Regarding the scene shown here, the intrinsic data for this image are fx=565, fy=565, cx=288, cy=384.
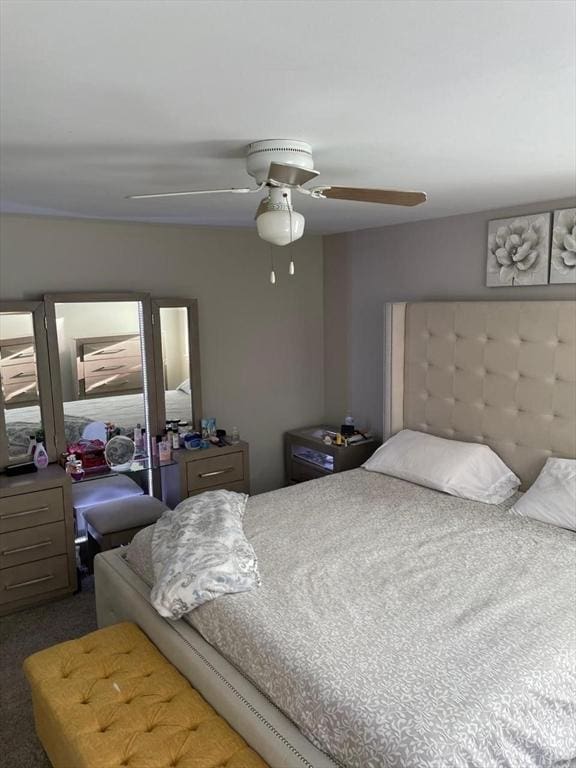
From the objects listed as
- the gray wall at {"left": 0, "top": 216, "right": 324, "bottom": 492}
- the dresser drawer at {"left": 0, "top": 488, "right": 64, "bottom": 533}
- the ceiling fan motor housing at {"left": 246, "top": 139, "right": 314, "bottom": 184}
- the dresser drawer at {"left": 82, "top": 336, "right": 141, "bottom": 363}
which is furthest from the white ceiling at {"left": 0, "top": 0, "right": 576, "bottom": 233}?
the dresser drawer at {"left": 0, "top": 488, "right": 64, "bottom": 533}

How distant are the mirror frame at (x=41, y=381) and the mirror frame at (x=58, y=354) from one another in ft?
0.08

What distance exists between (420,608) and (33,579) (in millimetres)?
2215

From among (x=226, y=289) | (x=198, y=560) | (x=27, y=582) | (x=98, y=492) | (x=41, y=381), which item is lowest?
(x=27, y=582)

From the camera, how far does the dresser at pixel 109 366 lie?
3.53 m

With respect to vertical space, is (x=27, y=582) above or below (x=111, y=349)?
below

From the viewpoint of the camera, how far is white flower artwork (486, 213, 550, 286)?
9.89ft

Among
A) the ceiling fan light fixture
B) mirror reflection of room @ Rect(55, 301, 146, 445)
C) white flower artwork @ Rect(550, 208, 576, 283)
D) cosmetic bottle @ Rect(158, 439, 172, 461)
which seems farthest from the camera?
cosmetic bottle @ Rect(158, 439, 172, 461)

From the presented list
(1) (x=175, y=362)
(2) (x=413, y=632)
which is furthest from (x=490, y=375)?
(1) (x=175, y=362)

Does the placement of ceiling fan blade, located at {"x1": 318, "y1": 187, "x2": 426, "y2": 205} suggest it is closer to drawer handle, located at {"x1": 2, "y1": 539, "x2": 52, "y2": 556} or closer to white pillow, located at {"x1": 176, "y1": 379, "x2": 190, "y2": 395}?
white pillow, located at {"x1": 176, "y1": 379, "x2": 190, "y2": 395}

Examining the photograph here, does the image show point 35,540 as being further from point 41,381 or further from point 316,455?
point 316,455

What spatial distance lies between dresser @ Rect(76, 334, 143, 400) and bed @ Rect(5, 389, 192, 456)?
6 centimetres

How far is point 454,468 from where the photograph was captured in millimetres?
3117

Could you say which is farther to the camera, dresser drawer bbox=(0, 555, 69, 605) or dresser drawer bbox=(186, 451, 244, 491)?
dresser drawer bbox=(186, 451, 244, 491)

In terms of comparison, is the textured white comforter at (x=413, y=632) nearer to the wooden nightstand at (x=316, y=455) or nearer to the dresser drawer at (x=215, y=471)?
the dresser drawer at (x=215, y=471)
